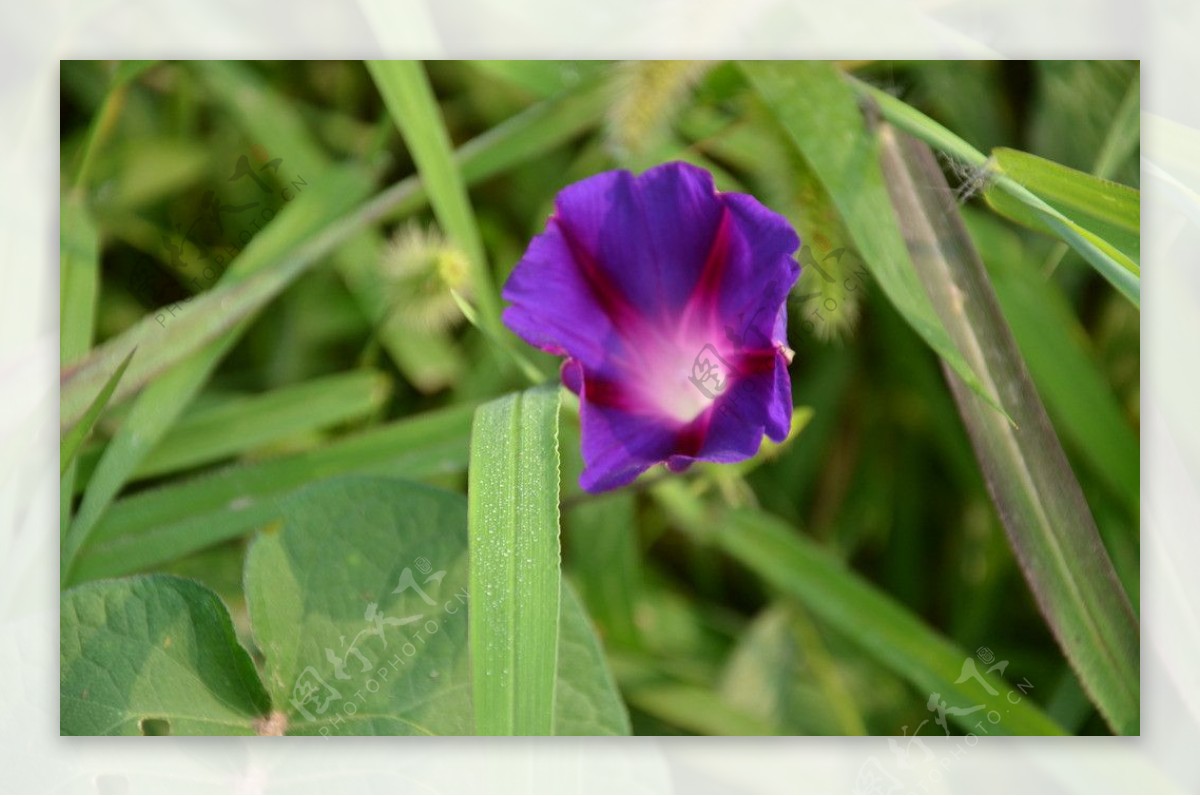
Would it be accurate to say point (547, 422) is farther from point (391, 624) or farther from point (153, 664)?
point (153, 664)

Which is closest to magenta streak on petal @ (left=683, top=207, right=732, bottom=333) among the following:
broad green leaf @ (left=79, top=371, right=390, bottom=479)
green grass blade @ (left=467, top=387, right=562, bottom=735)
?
green grass blade @ (left=467, top=387, right=562, bottom=735)

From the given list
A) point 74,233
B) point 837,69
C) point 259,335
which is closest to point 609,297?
point 837,69

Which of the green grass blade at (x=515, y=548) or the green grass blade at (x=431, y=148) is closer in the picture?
the green grass blade at (x=515, y=548)

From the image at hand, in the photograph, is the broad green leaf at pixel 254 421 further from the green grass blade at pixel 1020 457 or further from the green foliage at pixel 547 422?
the green grass blade at pixel 1020 457

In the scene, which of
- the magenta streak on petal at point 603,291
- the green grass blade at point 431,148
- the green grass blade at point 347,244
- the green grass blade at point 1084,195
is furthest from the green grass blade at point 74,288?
the green grass blade at point 1084,195

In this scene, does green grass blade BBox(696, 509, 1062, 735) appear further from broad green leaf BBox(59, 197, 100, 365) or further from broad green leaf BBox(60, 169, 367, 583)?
broad green leaf BBox(59, 197, 100, 365)
